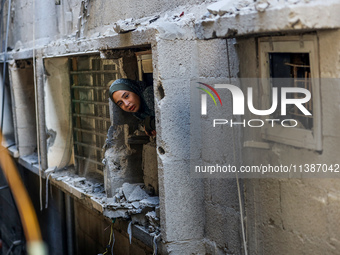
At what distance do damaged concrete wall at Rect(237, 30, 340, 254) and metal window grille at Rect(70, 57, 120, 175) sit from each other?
9.28 feet

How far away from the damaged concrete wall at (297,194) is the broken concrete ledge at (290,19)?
0.22m

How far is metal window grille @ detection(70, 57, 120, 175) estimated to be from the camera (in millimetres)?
6590

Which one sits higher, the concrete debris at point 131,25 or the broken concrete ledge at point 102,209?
the concrete debris at point 131,25

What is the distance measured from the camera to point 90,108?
7098 millimetres

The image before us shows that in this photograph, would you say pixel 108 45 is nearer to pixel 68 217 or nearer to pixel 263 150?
pixel 263 150

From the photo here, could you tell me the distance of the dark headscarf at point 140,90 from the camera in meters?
5.06

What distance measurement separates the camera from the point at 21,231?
10.7 meters

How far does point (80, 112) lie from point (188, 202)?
3.49 metres

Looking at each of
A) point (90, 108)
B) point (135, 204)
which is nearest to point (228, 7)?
point (135, 204)

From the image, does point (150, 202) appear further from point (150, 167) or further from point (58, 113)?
point (58, 113)

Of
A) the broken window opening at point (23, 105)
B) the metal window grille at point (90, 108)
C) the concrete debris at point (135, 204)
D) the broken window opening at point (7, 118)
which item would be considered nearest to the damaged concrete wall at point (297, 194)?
the concrete debris at point (135, 204)

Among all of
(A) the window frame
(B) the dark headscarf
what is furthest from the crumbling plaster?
(B) the dark headscarf

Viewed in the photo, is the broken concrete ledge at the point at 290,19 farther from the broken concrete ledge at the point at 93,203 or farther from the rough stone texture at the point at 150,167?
the rough stone texture at the point at 150,167

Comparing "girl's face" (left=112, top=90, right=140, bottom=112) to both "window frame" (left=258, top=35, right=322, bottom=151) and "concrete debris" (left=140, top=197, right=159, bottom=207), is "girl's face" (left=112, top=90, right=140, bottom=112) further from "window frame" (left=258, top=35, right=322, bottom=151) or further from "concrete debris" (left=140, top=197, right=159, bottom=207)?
"window frame" (left=258, top=35, right=322, bottom=151)
